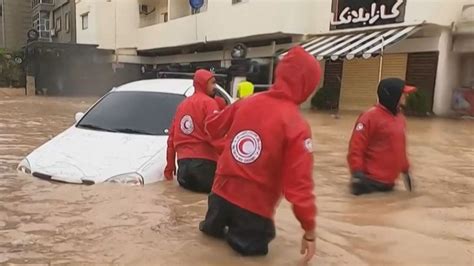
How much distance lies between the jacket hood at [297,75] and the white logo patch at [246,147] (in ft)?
1.03

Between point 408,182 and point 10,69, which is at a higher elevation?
point 10,69

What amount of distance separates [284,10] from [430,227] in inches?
588

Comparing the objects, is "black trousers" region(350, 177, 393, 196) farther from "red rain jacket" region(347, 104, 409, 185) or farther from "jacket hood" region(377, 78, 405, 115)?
"jacket hood" region(377, 78, 405, 115)

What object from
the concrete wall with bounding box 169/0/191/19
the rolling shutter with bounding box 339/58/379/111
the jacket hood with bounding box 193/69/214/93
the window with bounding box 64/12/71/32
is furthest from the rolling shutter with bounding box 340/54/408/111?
the window with bounding box 64/12/71/32

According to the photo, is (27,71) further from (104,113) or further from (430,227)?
(430,227)

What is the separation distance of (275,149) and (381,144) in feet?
8.78

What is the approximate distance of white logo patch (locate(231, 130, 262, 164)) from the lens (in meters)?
3.10

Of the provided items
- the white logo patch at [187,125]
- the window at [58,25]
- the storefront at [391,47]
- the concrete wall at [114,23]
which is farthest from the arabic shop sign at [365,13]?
the window at [58,25]

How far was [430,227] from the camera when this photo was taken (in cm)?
452

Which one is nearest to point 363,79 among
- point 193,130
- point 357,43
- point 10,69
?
point 357,43

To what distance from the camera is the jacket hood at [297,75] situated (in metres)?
3.03

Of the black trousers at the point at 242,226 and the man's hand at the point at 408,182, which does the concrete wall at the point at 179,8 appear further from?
the black trousers at the point at 242,226

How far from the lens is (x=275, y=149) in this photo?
305 cm

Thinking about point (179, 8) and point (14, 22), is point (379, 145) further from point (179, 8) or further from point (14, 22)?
point (14, 22)
